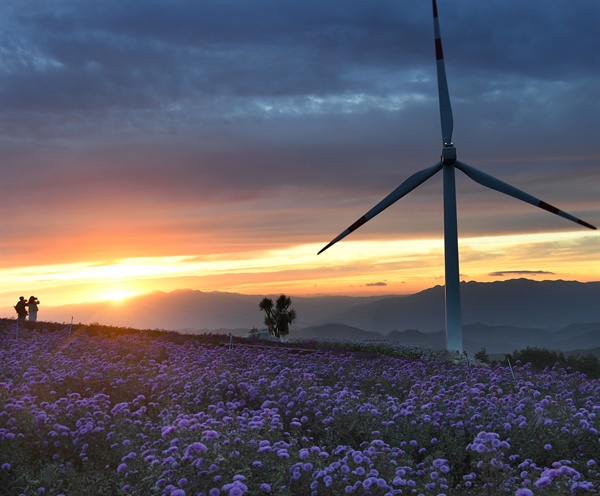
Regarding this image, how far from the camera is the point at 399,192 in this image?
995 inches

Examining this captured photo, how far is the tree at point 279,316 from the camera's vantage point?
39250mm

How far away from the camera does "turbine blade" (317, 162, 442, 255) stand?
25.0m

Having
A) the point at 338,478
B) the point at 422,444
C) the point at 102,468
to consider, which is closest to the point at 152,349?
the point at 102,468

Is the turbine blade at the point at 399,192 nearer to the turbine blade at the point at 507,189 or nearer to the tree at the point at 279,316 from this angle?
the turbine blade at the point at 507,189

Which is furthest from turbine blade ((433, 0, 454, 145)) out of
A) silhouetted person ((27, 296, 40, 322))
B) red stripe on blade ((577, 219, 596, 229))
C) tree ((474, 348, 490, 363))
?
silhouetted person ((27, 296, 40, 322))

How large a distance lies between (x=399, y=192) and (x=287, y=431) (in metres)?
15.7

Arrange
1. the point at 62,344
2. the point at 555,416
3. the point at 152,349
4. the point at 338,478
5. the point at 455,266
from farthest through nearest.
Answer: the point at 455,266 < the point at 62,344 < the point at 152,349 < the point at 555,416 < the point at 338,478

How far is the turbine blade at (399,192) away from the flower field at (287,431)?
332 inches

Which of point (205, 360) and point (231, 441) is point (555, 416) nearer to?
point (231, 441)

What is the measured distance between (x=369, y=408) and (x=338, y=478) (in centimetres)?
355

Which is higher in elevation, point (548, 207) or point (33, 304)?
point (548, 207)

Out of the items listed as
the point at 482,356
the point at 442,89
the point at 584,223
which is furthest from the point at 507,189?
the point at 482,356

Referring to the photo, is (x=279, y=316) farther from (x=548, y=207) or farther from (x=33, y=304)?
(x=548, y=207)

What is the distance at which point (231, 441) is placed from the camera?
766cm
